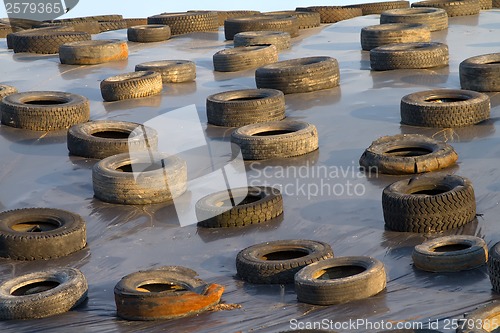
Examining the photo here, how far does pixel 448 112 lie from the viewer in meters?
17.2

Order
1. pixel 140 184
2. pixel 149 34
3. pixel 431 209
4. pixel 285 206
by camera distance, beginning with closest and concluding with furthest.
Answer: pixel 431 209 → pixel 285 206 → pixel 140 184 → pixel 149 34

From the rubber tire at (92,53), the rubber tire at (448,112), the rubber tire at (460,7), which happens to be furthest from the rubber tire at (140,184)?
the rubber tire at (460,7)

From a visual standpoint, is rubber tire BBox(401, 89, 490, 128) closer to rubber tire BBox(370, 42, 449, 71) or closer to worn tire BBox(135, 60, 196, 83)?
rubber tire BBox(370, 42, 449, 71)

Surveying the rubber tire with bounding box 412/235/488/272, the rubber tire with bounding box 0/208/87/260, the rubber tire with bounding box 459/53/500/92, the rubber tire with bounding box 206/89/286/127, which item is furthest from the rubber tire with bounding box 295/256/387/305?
the rubber tire with bounding box 459/53/500/92

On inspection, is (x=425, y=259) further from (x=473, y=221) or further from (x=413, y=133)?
(x=413, y=133)

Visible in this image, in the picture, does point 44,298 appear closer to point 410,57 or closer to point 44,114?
point 44,114

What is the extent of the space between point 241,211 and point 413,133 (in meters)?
4.72

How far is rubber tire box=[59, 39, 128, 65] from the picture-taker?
83.3 feet

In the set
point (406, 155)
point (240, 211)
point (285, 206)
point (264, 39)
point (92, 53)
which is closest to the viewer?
point (240, 211)

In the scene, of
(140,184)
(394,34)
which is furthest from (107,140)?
(394,34)

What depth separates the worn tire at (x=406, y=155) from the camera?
15094 millimetres

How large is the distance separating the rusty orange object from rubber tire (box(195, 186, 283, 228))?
2250 mm

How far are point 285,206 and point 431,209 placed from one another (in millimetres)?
2519

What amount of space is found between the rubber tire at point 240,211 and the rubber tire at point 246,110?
4207 millimetres
